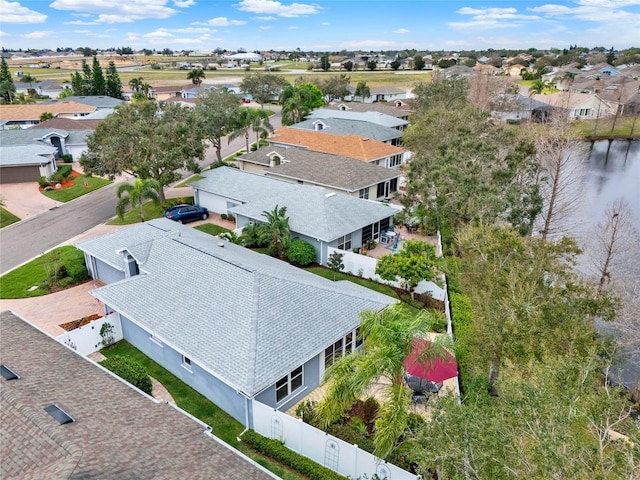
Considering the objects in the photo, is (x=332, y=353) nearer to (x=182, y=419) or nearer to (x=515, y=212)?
(x=182, y=419)

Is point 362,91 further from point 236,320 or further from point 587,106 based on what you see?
point 236,320

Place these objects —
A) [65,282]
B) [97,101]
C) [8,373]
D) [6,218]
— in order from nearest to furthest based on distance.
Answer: [8,373] < [65,282] < [6,218] < [97,101]

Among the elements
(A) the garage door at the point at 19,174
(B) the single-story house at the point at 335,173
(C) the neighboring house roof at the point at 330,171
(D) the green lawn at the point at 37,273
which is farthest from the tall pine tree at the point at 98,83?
(D) the green lawn at the point at 37,273

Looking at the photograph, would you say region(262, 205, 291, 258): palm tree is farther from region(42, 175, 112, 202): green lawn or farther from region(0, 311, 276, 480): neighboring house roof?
region(42, 175, 112, 202): green lawn

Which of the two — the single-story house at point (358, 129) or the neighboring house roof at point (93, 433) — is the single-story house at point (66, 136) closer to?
the single-story house at point (358, 129)

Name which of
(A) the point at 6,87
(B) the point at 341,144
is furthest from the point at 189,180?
(A) the point at 6,87
